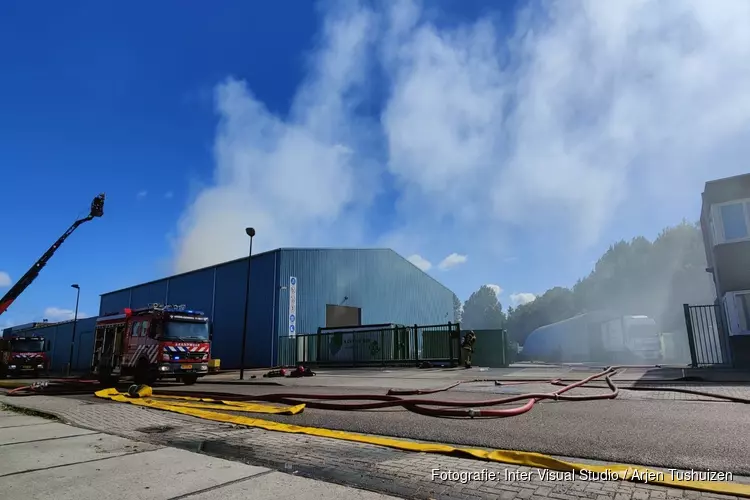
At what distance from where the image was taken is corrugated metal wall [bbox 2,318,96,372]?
4616 cm

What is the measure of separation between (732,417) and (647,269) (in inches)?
3072

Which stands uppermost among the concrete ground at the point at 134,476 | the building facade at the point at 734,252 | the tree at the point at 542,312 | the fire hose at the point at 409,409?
the tree at the point at 542,312

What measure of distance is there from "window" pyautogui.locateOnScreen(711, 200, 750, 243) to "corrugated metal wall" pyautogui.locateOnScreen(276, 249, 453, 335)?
2245 cm

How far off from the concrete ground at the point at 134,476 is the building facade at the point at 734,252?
1703 cm

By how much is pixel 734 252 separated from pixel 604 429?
46.4 ft

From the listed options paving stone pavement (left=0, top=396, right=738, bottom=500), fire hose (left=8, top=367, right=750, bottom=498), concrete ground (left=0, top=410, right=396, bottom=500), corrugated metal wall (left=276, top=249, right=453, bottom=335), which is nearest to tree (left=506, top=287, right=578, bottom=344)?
corrugated metal wall (left=276, top=249, right=453, bottom=335)

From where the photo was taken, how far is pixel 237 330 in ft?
104

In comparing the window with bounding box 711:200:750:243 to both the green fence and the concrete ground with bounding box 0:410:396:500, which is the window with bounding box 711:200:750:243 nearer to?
the green fence

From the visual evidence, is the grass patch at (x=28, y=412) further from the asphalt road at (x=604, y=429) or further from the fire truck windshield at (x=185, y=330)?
the fire truck windshield at (x=185, y=330)

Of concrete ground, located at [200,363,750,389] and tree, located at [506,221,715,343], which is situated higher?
tree, located at [506,221,715,343]

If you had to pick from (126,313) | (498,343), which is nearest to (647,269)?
(498,343)

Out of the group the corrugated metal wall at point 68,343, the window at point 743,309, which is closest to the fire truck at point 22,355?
the corrugated metal wall at point 68,343

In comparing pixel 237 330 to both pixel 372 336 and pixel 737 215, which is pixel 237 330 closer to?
pixel 372 336

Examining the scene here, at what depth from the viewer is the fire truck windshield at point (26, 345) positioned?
2655 centimetres
